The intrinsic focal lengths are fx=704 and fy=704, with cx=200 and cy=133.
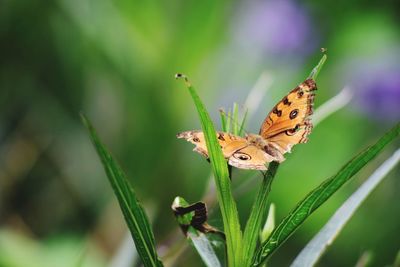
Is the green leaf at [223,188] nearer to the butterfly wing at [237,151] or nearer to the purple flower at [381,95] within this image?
the butterfly wing at [237,151]

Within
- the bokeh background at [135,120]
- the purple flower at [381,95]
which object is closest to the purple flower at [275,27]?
the bokeh background at [135,120]

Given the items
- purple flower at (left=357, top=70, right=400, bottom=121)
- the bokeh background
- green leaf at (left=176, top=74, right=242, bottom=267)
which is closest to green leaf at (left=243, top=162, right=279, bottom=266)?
green leaf at (left=176, top=74, right=242, bottom=267)

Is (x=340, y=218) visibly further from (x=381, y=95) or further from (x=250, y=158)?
(x=381, y=95)

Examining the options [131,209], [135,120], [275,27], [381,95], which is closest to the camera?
[131,209]

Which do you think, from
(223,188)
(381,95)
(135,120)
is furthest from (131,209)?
(381,95)

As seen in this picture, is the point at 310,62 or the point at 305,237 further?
the point at 310,62

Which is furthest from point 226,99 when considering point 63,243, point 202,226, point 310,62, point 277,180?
point 202,226

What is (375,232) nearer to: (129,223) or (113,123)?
(113,123)
